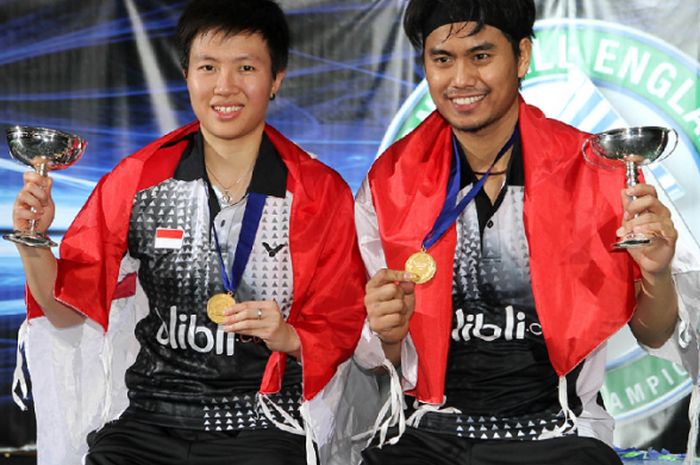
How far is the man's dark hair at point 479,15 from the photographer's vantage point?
8.82 ft

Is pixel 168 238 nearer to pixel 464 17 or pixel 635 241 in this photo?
pixel 464 17

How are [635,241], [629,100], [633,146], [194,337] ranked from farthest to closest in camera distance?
1. [629,100]
2. [194,337]
3. [633,146]
4. [635,241]

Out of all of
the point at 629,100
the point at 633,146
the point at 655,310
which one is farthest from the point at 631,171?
the point at 629,100

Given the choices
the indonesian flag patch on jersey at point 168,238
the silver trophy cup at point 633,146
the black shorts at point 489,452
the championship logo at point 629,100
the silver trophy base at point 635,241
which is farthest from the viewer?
the championship logo at point 629,100

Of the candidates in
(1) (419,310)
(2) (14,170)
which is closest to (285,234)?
(1) (419,310)

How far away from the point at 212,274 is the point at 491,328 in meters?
0.83

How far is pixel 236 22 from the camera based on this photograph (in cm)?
280

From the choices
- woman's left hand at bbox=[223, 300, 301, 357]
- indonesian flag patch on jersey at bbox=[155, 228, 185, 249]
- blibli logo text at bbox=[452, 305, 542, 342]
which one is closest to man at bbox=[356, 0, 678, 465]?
blibli logo text at bbox=[452, 305, 542, 342]

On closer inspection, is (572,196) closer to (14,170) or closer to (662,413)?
(662,413)

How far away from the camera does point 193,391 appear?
105 inches

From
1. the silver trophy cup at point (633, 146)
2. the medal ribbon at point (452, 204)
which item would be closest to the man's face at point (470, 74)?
the medal ribbon at point (452, 204)

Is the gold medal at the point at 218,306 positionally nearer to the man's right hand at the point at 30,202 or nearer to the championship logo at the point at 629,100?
the man's right hand at the point at 30,202

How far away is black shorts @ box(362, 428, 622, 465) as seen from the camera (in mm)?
2438

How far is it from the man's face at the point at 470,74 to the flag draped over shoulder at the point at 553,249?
13 centimetres
